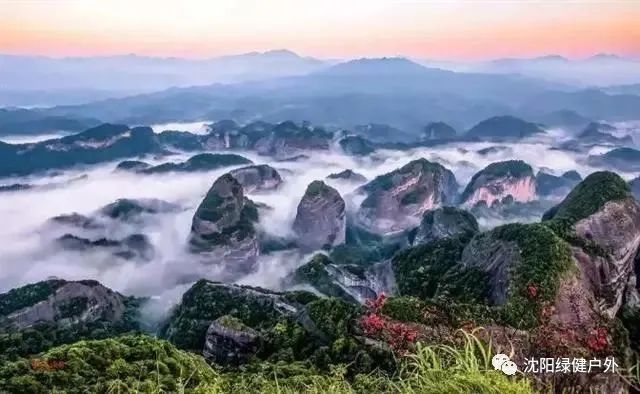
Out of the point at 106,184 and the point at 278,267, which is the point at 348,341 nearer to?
the point at 278,267

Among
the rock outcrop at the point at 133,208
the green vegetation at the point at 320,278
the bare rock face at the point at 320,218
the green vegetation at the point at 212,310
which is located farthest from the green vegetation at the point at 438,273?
the rock outcrop at the point at 133,208

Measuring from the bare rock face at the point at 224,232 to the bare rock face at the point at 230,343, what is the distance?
56683mm

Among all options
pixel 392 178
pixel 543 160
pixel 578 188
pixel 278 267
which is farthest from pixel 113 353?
pixel 543 160

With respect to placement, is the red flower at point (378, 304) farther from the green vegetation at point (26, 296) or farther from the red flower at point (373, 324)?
the green vegetation at point (26, 296)

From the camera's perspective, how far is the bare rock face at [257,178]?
408ft

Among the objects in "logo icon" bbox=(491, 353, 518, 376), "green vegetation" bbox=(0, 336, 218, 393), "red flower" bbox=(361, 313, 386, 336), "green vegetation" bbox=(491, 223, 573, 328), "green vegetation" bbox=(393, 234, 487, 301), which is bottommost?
"green vegetation" bbox=(393, 234, 487, 301)

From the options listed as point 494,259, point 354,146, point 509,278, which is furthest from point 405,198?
point 509,278

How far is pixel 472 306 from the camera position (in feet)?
80.9

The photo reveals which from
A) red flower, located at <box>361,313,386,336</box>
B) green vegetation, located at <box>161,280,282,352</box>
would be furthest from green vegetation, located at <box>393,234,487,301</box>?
green vegetation, located at <box>161,280,282,352</box>

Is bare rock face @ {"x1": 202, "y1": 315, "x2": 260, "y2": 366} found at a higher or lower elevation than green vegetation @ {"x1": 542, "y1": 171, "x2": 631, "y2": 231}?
lower

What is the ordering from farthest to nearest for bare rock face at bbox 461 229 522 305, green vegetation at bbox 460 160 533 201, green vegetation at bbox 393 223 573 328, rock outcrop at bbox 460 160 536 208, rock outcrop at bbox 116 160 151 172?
rock outcrop at bbox 116 160 151 172
green vegetation at bbox 460 160 533 201
rock outcrop at bbox 460 160 536 208
bare rock face at bbox 461 229 522 305
green vegetation at bbox 393 223 573 328

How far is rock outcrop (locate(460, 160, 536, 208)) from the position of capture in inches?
4678

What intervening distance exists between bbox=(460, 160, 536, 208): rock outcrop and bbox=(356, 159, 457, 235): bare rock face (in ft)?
31.3

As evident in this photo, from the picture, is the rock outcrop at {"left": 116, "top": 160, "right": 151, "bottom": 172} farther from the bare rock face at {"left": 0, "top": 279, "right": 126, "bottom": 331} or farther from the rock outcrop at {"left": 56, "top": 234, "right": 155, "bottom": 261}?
the bare rock face at {"left": 0, "top": 279, "right": 126, "bottom": 331}
